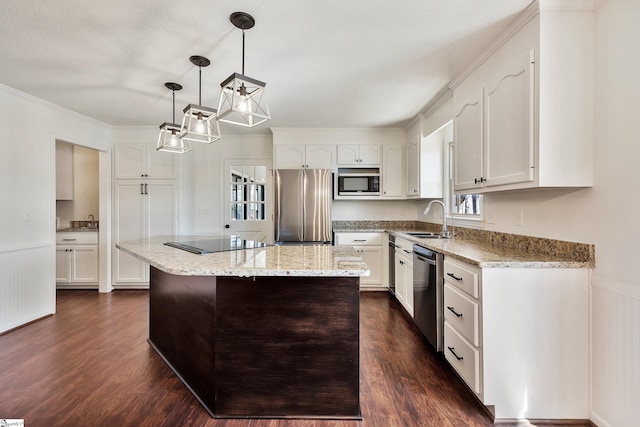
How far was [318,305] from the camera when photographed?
65.4 inches

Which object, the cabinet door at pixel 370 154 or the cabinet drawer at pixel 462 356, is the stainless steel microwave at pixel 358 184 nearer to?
the cabinet door at pixel 370 154

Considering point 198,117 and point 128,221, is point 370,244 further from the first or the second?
point 128,221

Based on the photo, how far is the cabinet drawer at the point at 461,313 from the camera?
1.76 m

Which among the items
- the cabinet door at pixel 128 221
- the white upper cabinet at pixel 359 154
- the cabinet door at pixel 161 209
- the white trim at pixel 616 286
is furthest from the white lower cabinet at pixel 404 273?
the cabinet door at pixel 128 221

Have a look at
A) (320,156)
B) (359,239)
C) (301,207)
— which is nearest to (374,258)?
(359,239)

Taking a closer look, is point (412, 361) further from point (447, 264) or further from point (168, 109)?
point (168, 109)

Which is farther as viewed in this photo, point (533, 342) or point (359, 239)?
point (359, 239)

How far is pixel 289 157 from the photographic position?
4.23 meters

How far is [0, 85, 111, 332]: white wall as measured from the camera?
285 cm

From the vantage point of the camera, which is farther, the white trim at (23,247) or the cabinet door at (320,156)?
the cabinet door at (320,156)

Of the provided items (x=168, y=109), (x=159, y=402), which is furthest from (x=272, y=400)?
(x=168, y=109)

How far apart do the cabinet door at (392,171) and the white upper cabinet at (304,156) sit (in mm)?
760

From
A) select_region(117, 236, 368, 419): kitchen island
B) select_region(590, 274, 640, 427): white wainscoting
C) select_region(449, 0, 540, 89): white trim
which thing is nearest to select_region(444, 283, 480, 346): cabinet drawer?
select_region(590, 274, 640, 427): white wainscoting

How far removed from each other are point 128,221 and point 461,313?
4384 millimetres
